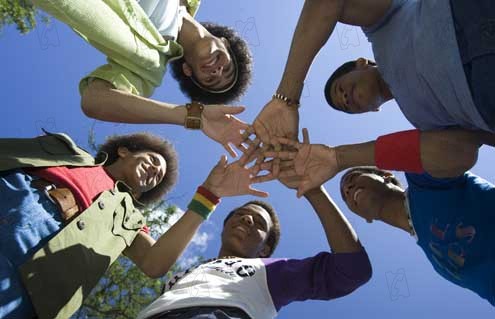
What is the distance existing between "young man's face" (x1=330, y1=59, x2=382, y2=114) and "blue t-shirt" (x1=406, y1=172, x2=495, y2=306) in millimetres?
583

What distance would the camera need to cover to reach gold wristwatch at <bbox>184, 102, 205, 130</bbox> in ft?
9.15

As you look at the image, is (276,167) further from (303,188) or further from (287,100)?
(287,100)

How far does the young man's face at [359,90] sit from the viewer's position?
110 inches

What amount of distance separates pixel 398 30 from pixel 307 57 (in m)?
0.53

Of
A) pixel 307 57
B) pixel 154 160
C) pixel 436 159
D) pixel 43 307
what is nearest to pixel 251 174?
pixel 154 160

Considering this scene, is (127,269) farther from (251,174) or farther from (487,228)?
(487,228)

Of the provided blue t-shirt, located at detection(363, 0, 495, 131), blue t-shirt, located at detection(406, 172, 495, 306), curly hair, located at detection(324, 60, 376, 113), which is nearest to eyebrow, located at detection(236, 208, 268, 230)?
curly hair, located at detection(324, 60, 376, 113)

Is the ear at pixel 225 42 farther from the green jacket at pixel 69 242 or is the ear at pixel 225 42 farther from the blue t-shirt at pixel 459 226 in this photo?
the blue t-shirt at pixel 459 226

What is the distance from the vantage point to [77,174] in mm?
2562

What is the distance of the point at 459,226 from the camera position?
8.11 ft

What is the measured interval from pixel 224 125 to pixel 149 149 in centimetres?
105

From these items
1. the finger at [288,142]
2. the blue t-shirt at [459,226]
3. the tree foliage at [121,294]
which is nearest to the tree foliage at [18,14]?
the tree foliage at [121,294]

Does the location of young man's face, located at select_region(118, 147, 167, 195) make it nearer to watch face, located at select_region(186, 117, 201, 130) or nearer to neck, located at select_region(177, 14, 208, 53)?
watch face, located at select_region(186, 117, 201, 130)

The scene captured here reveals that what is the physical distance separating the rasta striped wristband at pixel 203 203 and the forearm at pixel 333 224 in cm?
72
